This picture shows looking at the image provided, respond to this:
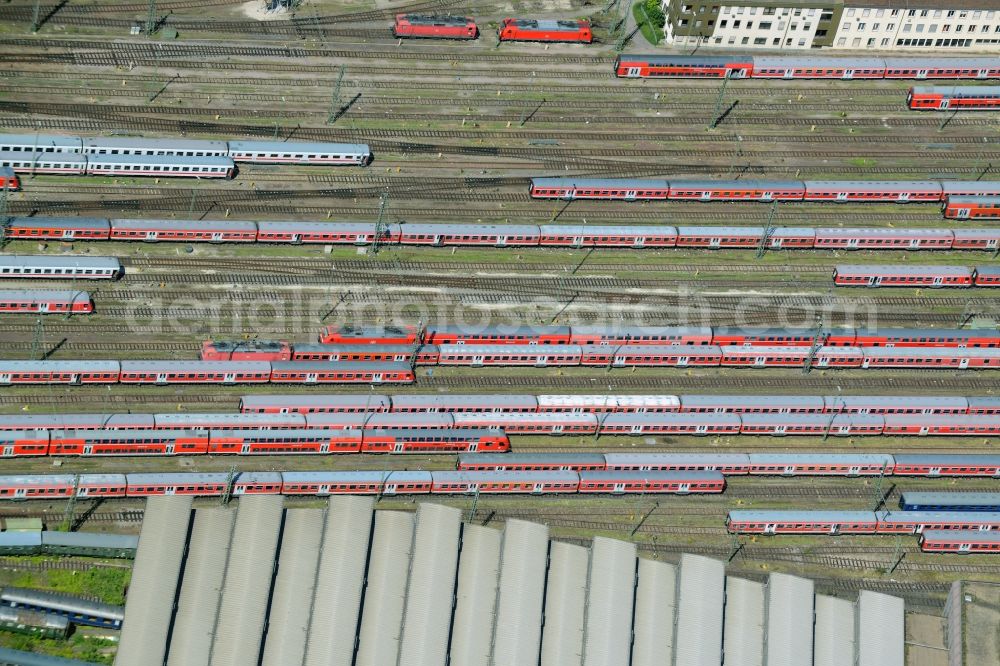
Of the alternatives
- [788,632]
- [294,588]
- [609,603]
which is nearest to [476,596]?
[609,603]

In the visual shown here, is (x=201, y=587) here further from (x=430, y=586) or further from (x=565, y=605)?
(x=565, y=605)

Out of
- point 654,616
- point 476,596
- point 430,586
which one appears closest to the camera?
point 430,586

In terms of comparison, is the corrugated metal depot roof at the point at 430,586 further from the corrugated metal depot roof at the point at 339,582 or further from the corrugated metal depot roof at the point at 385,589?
the corrugated metal depot roof at the point at 339,582

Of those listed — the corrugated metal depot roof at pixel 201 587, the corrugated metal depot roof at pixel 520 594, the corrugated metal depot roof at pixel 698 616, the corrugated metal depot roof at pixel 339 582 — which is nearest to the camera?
the corrugated metal depot roof at pixel 201 587

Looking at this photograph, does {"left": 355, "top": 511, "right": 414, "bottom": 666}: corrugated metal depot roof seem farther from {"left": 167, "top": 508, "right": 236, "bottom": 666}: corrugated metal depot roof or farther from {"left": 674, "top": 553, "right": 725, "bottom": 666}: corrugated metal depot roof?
{"left": 674, "top": 553, "right": 725, "bottom": 666}: corrugated metal depot roof

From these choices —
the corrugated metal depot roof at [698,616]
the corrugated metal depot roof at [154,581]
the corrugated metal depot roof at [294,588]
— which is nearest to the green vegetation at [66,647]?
the corrugated metal depot roof at [154,581]

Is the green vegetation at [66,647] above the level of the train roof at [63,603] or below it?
below
